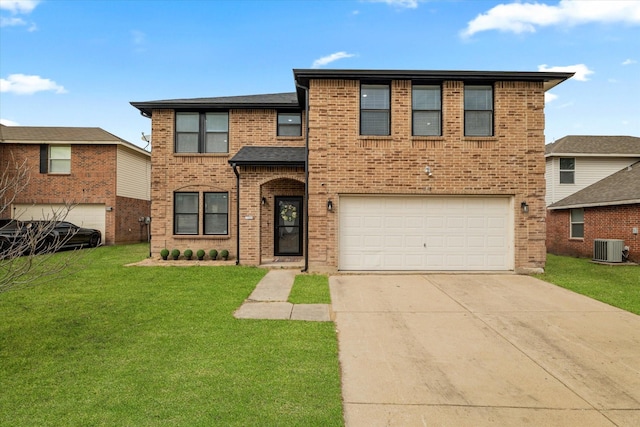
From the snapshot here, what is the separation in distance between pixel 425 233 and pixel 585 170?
14574 mm

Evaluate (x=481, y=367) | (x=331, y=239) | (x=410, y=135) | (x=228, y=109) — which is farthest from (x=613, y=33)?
(x=481, y=367)

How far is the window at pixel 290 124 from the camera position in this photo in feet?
43.9

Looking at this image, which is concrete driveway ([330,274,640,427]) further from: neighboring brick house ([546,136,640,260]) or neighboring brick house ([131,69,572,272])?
neighboring brick house ([546,136,640,260])

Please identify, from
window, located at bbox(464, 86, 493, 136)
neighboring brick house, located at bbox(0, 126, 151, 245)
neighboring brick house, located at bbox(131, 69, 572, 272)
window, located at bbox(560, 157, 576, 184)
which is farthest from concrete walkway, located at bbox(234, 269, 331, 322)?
window, located at bbox(560, 157, 576, 184)

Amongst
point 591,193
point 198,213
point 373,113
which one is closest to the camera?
point 373,113

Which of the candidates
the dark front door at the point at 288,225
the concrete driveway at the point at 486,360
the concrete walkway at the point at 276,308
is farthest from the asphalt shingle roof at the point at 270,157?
the concrete driveway at the point at 486,360

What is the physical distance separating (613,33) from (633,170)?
637 cm

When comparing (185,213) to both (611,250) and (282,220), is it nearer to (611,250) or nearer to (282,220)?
(282,220)

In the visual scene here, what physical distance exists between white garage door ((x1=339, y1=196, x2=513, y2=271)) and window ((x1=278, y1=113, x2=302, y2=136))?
4.29 m

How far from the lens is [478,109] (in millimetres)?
10570

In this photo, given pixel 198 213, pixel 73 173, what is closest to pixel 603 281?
pixel 198 213

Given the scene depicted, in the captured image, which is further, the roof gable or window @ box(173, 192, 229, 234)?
the roof gable

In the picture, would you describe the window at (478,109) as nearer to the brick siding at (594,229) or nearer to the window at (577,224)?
the brick siding at (594,229)

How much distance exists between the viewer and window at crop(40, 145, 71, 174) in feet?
60.7
